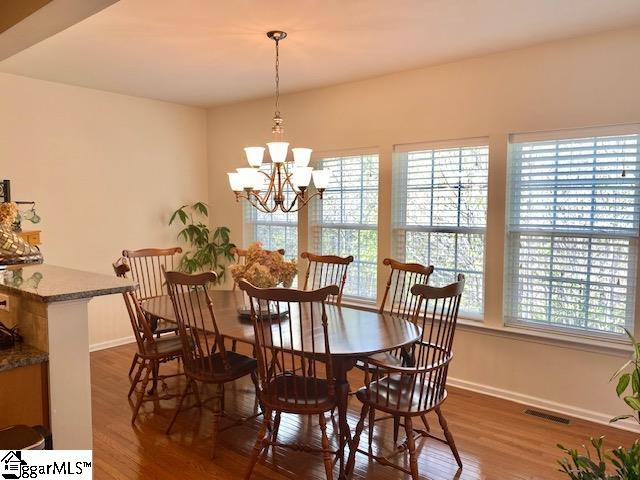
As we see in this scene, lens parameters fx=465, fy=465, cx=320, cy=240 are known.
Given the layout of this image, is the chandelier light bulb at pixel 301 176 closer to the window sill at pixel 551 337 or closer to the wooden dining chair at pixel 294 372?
the wooden dining chair at pixel 294 372

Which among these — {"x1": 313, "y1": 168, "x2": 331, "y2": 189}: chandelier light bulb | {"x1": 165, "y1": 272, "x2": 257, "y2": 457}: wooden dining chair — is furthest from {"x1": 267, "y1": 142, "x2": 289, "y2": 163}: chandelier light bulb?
{"x1": 165, "y1": 272, "x2": 257, "y2": 457}: wooden dining chair

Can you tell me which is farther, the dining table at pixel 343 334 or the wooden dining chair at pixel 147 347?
the wooden dining chair at pixel 147 347

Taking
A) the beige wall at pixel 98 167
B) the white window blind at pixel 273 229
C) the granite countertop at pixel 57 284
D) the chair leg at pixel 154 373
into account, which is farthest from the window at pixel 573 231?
the beige wall at pixel 98 167

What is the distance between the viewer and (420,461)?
2.67 m

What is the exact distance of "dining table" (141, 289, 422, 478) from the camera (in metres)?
2.37

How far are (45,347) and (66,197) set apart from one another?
10.4 ft

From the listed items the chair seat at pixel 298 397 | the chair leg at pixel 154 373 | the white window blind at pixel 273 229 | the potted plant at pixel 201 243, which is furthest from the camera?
the potted plant at pixel 201 243

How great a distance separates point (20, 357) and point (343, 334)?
1.54 m

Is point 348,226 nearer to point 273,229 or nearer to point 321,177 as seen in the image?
point 273,229

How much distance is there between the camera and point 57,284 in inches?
70.6

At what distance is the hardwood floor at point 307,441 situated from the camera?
256cm

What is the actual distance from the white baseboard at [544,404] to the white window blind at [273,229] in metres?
2.10

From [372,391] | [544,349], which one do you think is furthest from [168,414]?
[544,349]

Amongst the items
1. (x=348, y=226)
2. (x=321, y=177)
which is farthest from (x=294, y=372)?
(x=348, y=226)
